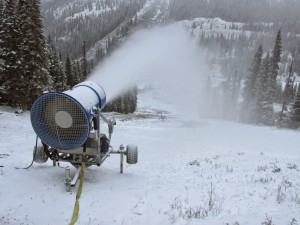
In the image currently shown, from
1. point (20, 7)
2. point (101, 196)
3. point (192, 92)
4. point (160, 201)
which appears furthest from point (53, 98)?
point (192, 92)

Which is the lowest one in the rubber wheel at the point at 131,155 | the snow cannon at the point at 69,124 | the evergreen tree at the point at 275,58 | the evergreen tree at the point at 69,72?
the evergreen tree at the point at 69,72

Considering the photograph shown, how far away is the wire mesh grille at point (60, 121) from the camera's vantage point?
9.12m

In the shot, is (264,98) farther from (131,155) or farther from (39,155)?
(39,155)

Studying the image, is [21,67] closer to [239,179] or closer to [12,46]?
[12,46]

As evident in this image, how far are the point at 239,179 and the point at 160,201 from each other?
11.2 feet

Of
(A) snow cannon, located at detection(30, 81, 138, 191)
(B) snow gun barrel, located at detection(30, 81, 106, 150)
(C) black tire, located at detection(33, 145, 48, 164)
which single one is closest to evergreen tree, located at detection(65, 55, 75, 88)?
(C) black tire, located at detection(33, 145, 48, 164)

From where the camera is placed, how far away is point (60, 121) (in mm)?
9367

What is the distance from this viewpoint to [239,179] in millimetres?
10688

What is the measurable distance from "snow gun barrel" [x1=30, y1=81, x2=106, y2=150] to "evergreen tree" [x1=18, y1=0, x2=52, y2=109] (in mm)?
23268

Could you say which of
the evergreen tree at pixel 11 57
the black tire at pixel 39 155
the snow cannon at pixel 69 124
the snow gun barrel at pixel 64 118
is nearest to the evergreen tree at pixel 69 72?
the evergreen tree at pixel 11 57

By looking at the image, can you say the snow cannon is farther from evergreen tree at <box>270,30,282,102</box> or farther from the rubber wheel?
evergreen tree at <box>270,30,282,102</box>

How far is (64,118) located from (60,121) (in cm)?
20

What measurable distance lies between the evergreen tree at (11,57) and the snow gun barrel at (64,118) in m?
23.5

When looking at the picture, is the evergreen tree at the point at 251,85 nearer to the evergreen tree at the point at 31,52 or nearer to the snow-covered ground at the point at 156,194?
the evergreen tree at the point at 31,52
